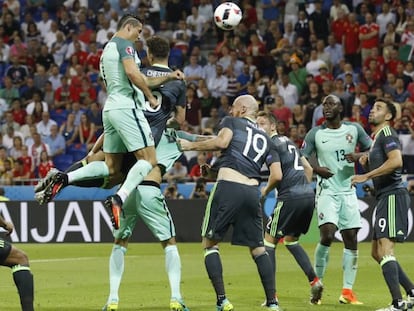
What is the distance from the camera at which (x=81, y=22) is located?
2962cm

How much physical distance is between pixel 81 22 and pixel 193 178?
344 inches

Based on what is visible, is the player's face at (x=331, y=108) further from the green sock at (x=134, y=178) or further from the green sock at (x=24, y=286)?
the green sock at (x=24, y=286)

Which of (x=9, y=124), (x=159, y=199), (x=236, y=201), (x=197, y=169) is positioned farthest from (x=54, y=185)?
(x=9, y=124)

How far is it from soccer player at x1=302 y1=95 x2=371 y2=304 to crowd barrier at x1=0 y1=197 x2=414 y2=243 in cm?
863

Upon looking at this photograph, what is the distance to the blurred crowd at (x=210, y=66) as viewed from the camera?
77.6 ft

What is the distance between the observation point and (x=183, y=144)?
410 inches

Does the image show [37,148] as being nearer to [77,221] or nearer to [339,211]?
[77,221]

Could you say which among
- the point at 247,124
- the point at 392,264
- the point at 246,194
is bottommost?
the point at 392,264

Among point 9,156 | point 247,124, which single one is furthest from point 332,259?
point 9,156

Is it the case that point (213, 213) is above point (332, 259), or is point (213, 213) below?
above

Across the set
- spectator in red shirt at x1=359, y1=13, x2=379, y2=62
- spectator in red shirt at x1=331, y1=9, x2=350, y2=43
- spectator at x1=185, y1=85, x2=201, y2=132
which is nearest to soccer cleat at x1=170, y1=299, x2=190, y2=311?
spectator at x1=185, y1=85, x2=201, y2=132

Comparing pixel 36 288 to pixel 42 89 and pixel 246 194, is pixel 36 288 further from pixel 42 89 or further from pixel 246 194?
pixel 42 89

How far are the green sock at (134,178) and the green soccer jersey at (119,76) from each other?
0.64m

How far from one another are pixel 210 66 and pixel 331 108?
550 inches
